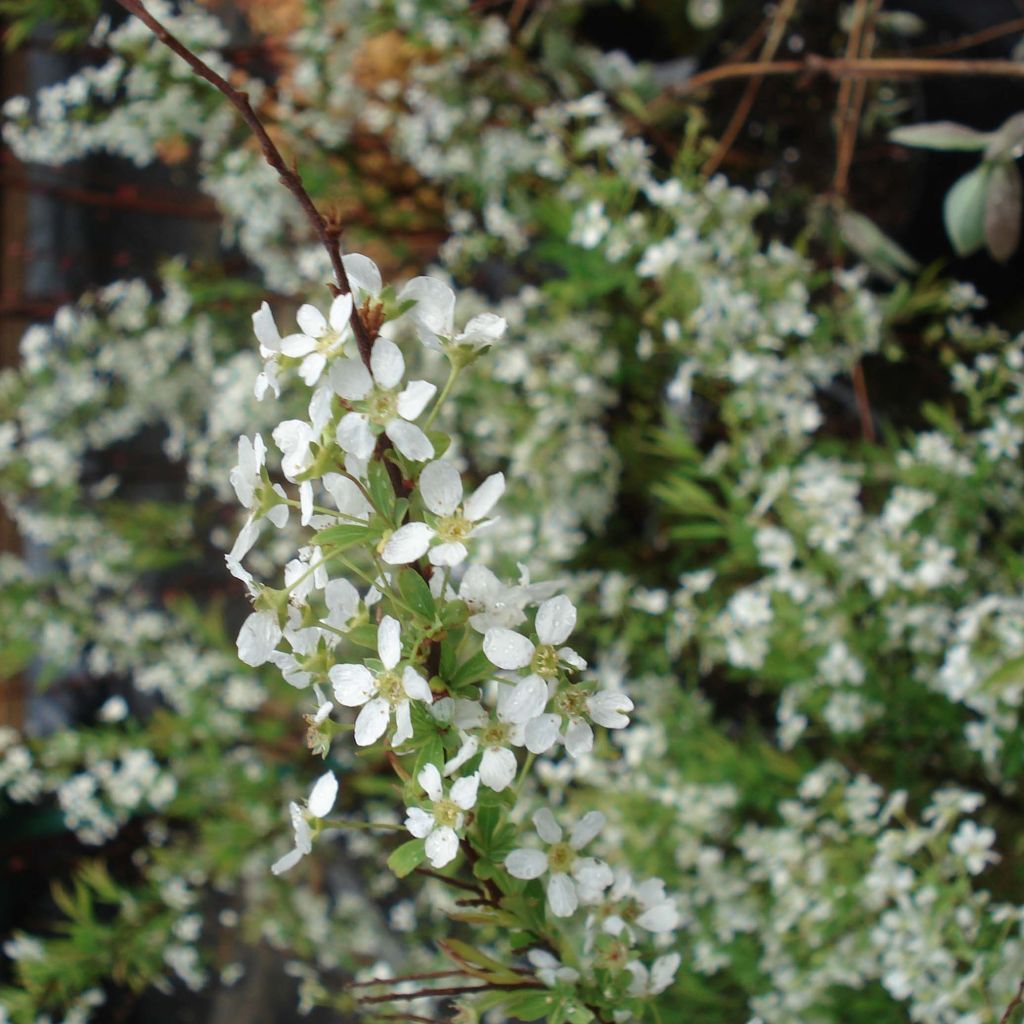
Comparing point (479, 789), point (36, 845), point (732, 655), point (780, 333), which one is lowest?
point (36, 845)

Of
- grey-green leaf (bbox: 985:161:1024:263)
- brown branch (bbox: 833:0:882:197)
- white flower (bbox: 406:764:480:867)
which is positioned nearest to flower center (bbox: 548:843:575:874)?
white flower (bbox: 406:764:480:867)

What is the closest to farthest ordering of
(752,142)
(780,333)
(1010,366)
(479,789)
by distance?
1. (479,789)
2. (1010,366)
3. (780,333)
4. (752,142)

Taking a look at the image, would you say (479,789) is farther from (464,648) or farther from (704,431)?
(704,431)

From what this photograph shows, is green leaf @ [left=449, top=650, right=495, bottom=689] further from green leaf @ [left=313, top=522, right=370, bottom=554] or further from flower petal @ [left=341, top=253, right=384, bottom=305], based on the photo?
flower petal @ [left=341, top=253, right=384, bottom=305]

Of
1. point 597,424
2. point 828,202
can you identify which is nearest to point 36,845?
point 597,424

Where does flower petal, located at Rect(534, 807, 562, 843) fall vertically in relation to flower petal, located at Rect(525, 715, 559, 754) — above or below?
below

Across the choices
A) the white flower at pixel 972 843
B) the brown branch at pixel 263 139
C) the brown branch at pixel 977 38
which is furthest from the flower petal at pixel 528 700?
the brown branch at pixel 977 38
